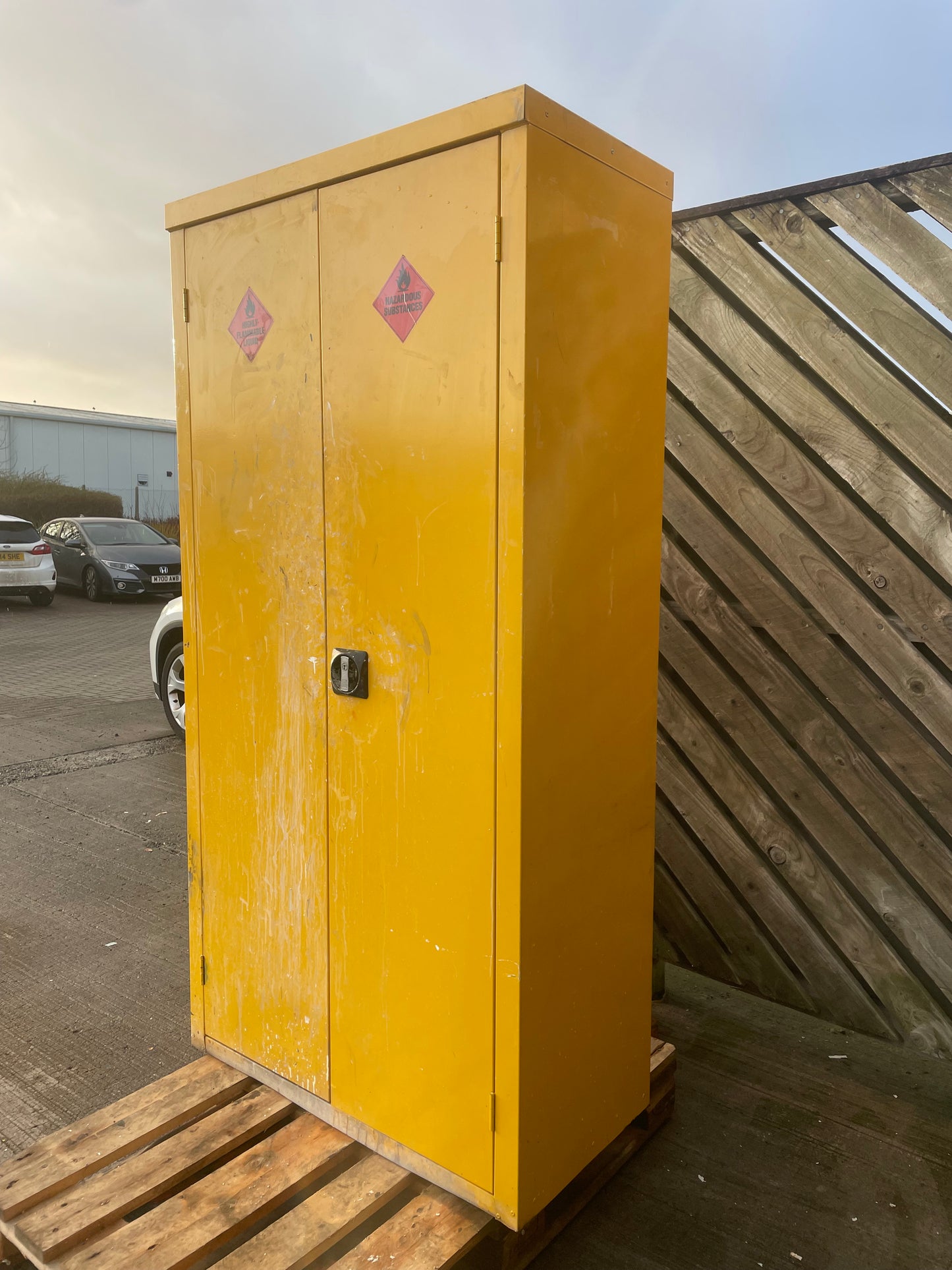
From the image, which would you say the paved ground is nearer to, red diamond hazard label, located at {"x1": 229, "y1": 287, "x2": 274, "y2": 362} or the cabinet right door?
the cabinet right door

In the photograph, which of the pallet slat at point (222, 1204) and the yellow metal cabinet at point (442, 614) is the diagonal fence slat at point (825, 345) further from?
the pallet slat at point (222, 1204)

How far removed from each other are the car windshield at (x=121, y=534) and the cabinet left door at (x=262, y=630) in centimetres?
1485

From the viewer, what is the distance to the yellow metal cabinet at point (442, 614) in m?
A: 1.92

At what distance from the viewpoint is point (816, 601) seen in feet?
9.68

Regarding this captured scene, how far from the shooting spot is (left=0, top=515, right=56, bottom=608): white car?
15.0m

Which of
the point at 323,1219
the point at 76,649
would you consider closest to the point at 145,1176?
the point at 323,1219

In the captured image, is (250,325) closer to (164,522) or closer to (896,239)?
(896,239)

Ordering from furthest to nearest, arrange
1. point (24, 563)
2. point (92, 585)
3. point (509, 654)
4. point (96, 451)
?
point (96, 451) < point (92, 585) < point (24, 563) < point (509, 654)


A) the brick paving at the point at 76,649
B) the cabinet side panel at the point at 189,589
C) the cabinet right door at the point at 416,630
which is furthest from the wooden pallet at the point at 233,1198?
the brick paving at the point at 76,649

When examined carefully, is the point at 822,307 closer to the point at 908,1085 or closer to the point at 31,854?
the point at 908,1085

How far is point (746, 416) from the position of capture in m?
3.04

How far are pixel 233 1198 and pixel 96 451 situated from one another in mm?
31245

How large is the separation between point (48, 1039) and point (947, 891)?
3.03 m

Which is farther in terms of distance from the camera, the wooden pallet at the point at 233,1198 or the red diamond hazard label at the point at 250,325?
the red diamond hazard label at the point at 250,325
